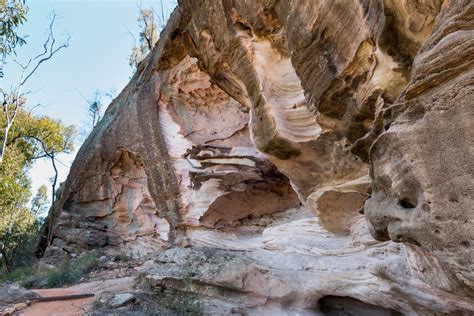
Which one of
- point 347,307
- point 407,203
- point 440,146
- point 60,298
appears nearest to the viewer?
point 440,146

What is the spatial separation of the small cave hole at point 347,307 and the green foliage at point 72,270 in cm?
660

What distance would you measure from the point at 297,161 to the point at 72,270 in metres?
6.94

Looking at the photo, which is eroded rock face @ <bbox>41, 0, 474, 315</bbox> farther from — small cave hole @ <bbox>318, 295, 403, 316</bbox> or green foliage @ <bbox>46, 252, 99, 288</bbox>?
green foliage @ <bbox>46, 252, 99, 288</bbox>

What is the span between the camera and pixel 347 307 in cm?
468

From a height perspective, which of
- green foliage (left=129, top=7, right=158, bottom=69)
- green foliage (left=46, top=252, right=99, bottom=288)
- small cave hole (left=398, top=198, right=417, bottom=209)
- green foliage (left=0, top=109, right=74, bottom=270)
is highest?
green foliage (left=129, top=7, right=158, bottom=69)

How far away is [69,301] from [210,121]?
562 centimetres

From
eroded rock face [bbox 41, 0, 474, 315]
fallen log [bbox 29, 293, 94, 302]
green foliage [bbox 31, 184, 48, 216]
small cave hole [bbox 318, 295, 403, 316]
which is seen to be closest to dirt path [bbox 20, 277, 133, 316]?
fallen log [bbox 29, 293, 94, 302]

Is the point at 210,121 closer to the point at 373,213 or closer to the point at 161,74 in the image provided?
the point at 161,74

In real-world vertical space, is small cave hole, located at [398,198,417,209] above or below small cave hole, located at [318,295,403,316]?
above

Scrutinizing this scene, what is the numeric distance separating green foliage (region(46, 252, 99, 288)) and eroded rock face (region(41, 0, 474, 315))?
114 centimetres

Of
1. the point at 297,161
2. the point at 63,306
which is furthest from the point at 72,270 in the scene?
the point at 297,161

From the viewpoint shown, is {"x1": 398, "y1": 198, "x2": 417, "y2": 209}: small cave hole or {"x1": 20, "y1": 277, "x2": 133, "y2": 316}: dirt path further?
{"x1": 20, "y1": 277, "x2": 133, "y2": 316}: dirt path

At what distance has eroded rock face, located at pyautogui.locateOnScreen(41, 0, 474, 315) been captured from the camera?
88.6 inches

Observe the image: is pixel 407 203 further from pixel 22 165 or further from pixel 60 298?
pixel 22 165
